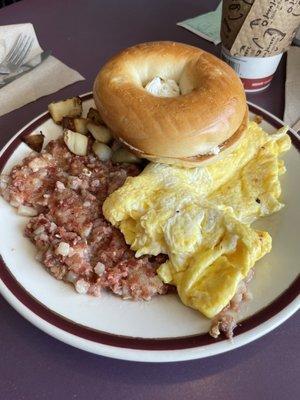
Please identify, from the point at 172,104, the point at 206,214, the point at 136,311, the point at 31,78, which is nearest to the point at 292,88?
the point at 172,104

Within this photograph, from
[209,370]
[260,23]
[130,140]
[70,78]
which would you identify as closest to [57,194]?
[130,140]

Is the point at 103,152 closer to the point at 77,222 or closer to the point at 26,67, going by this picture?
the point at 77,222

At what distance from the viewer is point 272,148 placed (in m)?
1.30

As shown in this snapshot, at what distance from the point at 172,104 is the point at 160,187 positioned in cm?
20

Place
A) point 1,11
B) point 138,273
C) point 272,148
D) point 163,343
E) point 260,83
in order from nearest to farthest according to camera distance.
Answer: point 163,343, point 138,273, point 272,148, point 260,83, point 1,11

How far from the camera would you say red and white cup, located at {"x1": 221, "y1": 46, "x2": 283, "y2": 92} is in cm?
158

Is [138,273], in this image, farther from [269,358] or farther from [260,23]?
[260,23]

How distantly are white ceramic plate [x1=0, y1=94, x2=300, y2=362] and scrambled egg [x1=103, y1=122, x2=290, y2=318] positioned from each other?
0.05 meters

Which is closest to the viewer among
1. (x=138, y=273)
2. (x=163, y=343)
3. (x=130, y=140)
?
(x=163, y=343)

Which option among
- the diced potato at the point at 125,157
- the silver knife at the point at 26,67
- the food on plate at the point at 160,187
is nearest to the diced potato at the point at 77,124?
the food on plate at the point at 160,187

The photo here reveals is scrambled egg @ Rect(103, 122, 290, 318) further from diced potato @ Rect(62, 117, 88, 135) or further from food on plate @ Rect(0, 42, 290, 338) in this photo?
diced potato @ Rect(62, 117, 88, 135)

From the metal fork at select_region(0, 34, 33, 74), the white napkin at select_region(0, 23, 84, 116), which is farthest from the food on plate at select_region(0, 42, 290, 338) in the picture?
the metal fork at select_region(0, 34, 33, 74)

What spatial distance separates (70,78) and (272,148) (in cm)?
85

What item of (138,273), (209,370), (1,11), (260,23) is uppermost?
(260,23)
